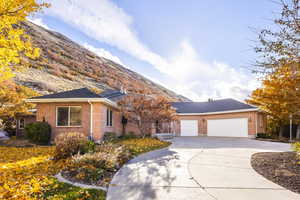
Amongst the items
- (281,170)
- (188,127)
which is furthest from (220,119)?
(281,170)

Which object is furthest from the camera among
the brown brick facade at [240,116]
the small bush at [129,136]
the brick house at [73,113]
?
the brown brick facade at [240,116]

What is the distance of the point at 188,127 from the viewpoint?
23.0 m

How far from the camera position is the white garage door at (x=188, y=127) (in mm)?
22781

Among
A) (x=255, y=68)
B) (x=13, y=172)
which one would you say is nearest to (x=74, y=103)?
(x=13, y=172)

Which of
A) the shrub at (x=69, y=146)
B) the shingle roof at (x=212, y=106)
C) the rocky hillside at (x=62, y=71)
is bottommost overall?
the shrub at (x=69, y=146)

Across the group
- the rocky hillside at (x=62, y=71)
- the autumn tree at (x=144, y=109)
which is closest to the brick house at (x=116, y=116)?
the autumn tree at (x=144, y=109)

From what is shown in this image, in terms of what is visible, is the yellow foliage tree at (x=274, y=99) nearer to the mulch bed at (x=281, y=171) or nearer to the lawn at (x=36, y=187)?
the mulch bed at (x=281, y=171)

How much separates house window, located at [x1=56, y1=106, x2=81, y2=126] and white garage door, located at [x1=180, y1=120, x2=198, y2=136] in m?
13.5

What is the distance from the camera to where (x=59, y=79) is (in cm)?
3036

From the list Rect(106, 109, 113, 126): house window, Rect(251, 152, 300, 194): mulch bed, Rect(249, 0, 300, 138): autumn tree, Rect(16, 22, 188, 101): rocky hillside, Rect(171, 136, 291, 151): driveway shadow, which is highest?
Rect(16, 22, 188, 101): rocky hillside

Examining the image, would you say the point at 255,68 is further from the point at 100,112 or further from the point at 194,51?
the point at 100,112

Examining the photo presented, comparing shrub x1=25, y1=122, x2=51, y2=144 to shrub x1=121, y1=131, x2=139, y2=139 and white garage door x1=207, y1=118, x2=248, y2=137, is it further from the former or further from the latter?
white garage door x1=207, y1=118, x2=248, y2=137

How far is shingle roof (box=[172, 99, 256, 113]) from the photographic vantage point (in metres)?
20.4

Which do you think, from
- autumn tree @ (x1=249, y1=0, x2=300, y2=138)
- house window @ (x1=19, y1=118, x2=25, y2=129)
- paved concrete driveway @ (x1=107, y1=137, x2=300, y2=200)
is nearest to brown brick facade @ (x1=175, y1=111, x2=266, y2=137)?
autumn tree @ (x1=249, y1=0, x2=300, y2=138)
